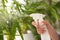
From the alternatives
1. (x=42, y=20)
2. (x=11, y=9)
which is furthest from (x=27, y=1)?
(x=42, y=20)

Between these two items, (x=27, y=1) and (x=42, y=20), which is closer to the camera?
(x=42, y=20)

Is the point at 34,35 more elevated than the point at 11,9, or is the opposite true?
the point at 11,9

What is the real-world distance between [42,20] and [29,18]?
0.15 m

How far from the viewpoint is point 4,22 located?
105 cm

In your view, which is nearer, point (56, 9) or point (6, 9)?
point (56, 9)

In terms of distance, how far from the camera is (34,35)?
1.11m

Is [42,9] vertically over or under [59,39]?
over

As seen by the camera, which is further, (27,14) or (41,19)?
(27,14)

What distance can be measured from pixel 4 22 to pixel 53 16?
13.5 inches

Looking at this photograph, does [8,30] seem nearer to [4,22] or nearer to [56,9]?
[4,22]

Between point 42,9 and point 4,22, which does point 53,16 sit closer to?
point 42,9

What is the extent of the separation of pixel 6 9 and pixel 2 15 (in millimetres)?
120

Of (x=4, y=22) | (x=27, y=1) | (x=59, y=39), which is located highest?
(x=27, y=1)

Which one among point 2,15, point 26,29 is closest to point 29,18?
point 26,29
